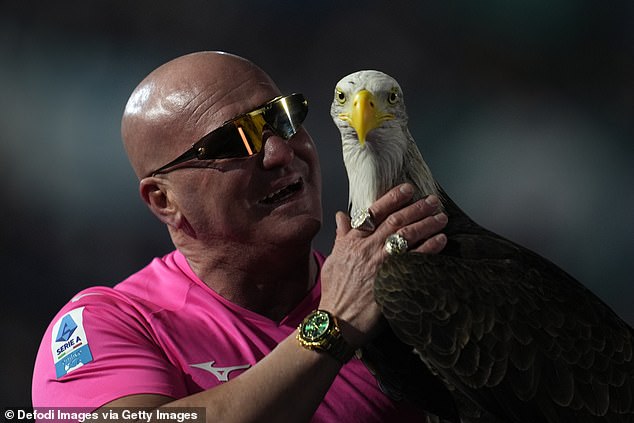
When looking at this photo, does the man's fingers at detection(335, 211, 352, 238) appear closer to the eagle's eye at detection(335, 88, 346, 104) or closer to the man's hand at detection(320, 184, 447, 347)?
the man's hand at detection(320, 184, 447, 347)

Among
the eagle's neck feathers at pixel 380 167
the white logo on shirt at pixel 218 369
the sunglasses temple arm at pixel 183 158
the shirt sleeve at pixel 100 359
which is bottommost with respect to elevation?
the white logo on shirt at pixel 218 369

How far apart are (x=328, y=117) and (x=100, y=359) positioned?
1780mm

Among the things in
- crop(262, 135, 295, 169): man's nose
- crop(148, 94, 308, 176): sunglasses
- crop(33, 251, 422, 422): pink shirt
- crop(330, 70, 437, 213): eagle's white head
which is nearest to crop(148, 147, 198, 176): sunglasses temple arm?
crop(148, 94, 308, 176): sunglasses

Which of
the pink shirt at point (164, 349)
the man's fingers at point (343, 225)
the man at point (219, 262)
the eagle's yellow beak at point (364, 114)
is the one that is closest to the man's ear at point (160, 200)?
the man at point (219, 262)

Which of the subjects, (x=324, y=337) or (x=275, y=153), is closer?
(x=324, y=337)

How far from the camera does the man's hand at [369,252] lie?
1.86 m

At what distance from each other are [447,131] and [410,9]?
0.54 meters

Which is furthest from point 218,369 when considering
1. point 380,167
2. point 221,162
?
point 380,167

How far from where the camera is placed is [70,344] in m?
2.07

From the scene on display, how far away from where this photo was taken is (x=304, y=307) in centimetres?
235

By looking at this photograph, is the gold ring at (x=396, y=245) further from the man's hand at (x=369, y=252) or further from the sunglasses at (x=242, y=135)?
the sunglasses at (x=242, y=135)

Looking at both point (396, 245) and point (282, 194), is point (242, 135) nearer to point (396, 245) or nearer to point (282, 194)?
point (282, 194)

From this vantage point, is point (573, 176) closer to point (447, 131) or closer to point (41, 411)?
point (447, 131)

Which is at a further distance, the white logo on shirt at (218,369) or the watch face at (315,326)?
the white logo on shirt at (218,369)
